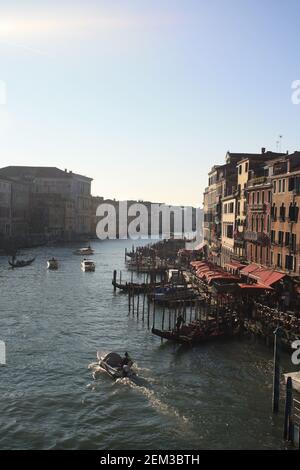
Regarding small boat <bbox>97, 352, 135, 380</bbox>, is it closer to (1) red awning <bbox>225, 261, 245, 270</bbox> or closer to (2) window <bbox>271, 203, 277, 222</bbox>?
(2) window <bbox>271, 203, 277, 222</bbox>

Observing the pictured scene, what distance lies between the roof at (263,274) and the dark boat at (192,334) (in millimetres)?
4256

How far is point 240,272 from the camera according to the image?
3597 centimetres

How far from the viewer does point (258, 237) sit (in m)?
35.1

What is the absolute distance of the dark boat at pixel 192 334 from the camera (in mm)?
25031

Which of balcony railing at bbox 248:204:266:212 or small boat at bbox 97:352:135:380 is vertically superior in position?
balcony railing at bbox 248:204:266:212

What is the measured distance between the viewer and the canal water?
15695mm

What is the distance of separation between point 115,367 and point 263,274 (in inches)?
527

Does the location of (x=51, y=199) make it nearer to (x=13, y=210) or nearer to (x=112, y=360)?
(x=13, y=210)

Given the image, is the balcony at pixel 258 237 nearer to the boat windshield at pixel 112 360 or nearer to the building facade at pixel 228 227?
the building facade at pixel 228 227

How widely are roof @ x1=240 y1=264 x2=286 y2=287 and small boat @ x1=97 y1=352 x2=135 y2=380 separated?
36.0ft

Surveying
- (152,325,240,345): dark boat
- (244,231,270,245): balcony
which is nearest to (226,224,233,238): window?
(244,231,270,245): balcony

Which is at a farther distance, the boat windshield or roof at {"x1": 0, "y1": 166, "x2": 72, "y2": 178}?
roof at {"x1": 0, "y1": 166, "x2": 72, "y2": 178}

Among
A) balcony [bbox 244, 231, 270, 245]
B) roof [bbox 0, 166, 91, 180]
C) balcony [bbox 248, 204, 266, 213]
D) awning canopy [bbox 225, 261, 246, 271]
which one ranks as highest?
roof [bbox 0, 166, 91, 180]

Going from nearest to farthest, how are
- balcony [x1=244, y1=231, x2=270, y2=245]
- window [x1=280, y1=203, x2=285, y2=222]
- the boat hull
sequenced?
1. the boat hull
2. window [x1=280, y1=203, x2=285, y2=222]
3. balcony [x1=244, y1=231, x2=270, y2=245]
